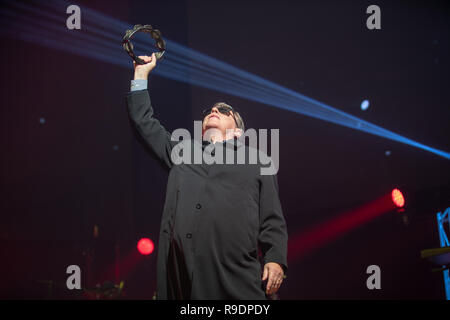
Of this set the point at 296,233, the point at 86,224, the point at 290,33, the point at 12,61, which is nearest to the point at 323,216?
the point at 296,233

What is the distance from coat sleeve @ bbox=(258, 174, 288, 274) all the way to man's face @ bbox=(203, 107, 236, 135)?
0.37m

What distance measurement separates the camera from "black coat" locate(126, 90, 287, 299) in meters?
1.45

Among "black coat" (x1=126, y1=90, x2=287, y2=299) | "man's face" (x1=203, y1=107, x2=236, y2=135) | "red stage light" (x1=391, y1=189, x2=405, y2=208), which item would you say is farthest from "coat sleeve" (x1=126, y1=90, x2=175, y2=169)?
"red stage light" (x1=391, y1=189, x2=405, y2=208)

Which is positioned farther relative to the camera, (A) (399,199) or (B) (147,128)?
(A) (399,199)

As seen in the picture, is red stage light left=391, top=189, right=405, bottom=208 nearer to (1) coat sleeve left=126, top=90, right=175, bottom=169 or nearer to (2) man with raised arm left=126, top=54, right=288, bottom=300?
(2) man with raised arm left=126, top=54, right=288, bottom=300

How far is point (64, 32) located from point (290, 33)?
267 cm

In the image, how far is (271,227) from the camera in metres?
1.63

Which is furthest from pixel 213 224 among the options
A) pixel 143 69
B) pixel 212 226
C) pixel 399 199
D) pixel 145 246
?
pixel 145 246

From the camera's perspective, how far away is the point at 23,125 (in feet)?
16.8

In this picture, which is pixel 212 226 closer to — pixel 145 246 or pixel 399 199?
pixel 399 199

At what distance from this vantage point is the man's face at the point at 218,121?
75.3 inches

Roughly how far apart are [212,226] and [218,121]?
0.62 m
